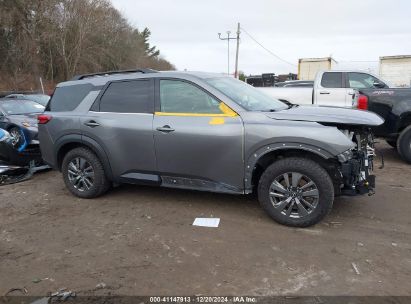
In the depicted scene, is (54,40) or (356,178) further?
(54,40)

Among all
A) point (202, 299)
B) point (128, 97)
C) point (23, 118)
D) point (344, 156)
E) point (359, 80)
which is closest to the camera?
point (202, 299)

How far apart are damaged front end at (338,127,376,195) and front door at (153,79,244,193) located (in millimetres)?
1133

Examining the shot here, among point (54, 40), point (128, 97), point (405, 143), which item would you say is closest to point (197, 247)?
point (128, 97)

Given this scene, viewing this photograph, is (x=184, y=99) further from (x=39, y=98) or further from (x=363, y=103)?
(x=39, y=98)

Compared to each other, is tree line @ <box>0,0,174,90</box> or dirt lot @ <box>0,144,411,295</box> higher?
tree line @ <box>0,0,174,90</box>

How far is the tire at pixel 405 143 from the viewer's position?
7.44 meters

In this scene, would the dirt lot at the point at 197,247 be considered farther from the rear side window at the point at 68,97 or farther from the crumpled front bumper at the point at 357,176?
the rear side window at the point at 68,97

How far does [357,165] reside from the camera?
4.32m

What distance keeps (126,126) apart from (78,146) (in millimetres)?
1034

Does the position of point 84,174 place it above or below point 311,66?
below

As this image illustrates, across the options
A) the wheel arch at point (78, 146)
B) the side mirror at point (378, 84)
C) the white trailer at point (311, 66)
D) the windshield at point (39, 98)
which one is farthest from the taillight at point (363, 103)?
the white trailer at point (311, 66)

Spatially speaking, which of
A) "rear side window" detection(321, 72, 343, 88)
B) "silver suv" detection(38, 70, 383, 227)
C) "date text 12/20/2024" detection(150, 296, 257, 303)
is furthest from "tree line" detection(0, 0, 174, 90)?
"date text 12/20/2024" detection(150, 296, 257, 303)

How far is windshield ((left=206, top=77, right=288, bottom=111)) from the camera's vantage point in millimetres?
4871

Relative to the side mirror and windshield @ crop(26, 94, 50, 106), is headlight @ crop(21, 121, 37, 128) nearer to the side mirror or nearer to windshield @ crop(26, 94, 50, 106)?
windshield @ crop(26, 94, 50, 106)
